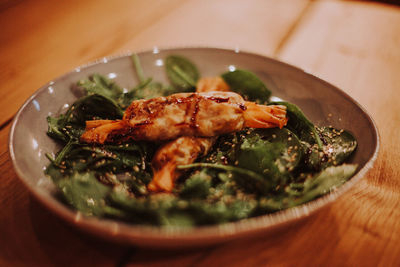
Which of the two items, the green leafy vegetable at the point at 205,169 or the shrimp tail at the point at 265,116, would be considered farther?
the shrimp tail at the point at 265,116

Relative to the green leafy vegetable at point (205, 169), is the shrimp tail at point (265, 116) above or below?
above

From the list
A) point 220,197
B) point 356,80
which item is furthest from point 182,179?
point 356,80

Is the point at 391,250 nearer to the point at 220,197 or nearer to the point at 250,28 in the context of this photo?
the point at 220,197

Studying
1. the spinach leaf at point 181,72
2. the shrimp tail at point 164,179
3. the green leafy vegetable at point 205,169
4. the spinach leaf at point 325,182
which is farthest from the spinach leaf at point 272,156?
the spinach leaf at point 181,72

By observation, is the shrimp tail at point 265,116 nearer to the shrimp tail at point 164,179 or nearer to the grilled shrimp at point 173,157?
the grilled shrimp at point 173,157

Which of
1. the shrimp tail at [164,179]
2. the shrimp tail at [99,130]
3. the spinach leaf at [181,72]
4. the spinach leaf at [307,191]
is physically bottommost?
the shrimp tail at [164,179]

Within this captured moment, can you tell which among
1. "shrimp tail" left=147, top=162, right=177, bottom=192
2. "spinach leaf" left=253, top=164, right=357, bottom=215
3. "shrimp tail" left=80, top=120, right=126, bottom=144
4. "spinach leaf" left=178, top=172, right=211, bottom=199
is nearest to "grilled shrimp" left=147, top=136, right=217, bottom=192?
"shrimp tail" left=147, top=162, right=177, bottom=192

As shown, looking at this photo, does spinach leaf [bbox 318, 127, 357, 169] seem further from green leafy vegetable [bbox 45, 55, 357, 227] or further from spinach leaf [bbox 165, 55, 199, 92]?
spinach leaf [bbox 165, 55, 199, 92]

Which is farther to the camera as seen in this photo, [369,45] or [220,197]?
[369,45]

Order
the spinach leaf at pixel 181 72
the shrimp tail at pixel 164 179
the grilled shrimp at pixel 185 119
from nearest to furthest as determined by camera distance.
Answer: the shrimp tail at pixel 164 179 < the grilled shrimp at pixel 185 119 < the spinach leaf at pixel 181 72
